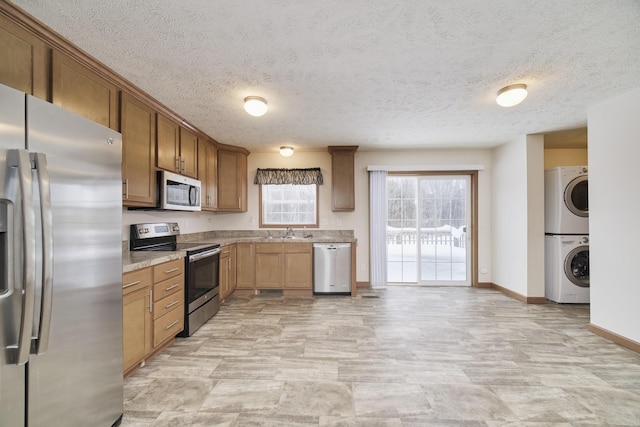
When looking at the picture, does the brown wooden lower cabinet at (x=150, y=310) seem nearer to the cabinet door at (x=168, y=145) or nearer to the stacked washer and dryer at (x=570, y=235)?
the cabinet door at (x=168, y=145)

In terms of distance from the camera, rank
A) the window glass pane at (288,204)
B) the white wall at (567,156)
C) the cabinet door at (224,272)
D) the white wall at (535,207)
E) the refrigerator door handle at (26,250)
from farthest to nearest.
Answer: the window glass pane at (288,204) → the white wall at (567,156) → the white wall at (535,207) → the cabinet door at (224,272) → the refrigerator door handle at (26,250)

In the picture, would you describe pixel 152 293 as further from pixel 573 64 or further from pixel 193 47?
pixel 573 64

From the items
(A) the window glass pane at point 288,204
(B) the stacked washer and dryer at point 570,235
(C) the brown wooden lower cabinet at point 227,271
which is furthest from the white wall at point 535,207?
(C) the brown wooden lower cabinet at point 227,271

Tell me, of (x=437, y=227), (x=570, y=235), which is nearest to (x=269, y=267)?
(x=437, y=227)

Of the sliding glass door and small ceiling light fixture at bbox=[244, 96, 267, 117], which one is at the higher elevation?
small ceiling light fixture at bbox=[244, 96, 267, 117]

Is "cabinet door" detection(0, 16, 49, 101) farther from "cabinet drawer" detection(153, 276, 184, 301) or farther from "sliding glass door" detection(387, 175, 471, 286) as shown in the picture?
"sliding glass door" detection(387, 175, 471, 286)

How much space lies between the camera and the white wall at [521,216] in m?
3.89

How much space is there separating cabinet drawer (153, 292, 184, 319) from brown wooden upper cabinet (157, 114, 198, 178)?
1336 mm

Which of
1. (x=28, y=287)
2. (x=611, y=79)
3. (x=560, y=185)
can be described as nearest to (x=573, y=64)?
(x=611, y=79)

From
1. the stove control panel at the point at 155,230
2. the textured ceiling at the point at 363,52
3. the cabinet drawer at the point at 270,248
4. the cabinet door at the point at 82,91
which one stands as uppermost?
the textured ceiling at the point at 363,52

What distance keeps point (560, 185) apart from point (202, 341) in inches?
194

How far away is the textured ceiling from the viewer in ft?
5.06

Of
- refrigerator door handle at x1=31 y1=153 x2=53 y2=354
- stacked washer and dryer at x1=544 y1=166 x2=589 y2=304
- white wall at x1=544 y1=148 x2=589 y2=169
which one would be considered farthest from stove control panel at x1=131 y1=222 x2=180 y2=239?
white wall at x1=544 y1=148 x2=589 y2=169

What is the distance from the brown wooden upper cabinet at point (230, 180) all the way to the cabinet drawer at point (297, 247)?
1041 millimetres
